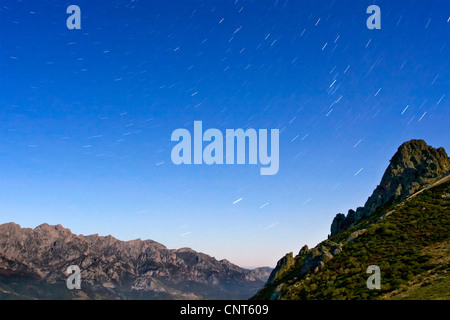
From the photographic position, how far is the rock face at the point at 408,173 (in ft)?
264

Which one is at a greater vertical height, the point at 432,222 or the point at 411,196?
the point at 411,196

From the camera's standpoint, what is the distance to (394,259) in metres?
44.4

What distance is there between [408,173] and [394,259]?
50.4 meters

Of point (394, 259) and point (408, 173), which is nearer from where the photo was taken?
point (394, 259)

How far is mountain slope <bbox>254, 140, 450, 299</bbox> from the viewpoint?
35572mm

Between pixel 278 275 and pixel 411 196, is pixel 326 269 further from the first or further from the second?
pixel 411 196

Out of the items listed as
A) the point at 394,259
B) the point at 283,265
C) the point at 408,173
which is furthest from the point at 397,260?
the point at 408,173

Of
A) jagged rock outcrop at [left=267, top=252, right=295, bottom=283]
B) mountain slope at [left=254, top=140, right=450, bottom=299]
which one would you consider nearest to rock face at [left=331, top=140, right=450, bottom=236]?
mountain slope at [left=254, top=140, right=450, bottom=299]

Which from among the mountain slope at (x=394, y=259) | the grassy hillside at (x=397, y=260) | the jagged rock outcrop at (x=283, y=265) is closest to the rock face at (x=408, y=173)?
the mountain slope at (x=394, y=259)

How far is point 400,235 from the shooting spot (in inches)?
2066

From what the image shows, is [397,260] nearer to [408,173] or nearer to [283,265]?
[283,265]
